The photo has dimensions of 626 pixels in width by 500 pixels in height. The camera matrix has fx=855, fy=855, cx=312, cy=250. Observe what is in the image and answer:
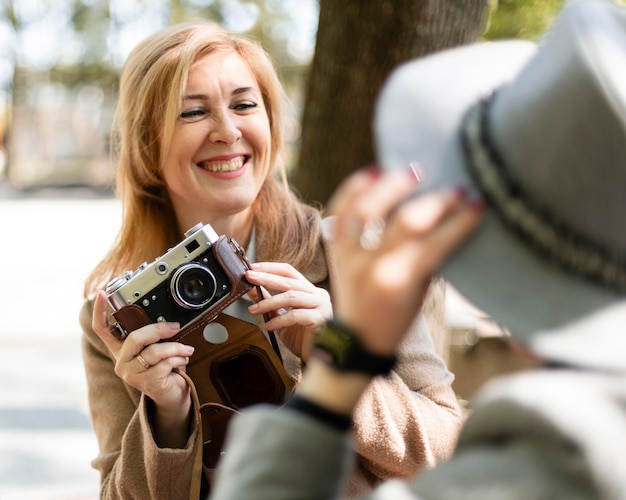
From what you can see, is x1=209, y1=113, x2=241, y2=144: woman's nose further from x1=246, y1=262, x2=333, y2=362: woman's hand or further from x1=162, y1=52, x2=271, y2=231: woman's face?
x1=246, y1=262, x2=333, y2=362: woman's hand

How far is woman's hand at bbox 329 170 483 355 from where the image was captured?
34.2 inches

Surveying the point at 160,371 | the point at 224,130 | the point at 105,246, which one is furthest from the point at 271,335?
the point at 105,246

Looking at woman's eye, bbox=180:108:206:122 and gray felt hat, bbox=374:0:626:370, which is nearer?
gray felt hat, bbox=374:0:626:370

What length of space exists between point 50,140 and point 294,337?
1277 inches

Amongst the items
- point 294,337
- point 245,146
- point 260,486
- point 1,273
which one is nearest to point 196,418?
point 294,337

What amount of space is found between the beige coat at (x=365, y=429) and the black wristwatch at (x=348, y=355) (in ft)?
2.45

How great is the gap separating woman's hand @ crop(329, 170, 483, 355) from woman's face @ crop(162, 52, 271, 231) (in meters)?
1.12

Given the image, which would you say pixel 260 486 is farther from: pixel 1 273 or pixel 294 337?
pixel 1 273

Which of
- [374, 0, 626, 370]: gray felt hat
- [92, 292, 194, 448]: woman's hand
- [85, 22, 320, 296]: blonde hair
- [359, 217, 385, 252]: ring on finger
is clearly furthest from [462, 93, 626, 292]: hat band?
[85, 22, 320, 296]: blonde hair

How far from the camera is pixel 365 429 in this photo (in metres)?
1.67

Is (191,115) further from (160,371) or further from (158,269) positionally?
(160,371)

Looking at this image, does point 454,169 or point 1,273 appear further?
point 1,273

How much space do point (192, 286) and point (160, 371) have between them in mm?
215

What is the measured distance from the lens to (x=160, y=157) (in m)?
2.10
